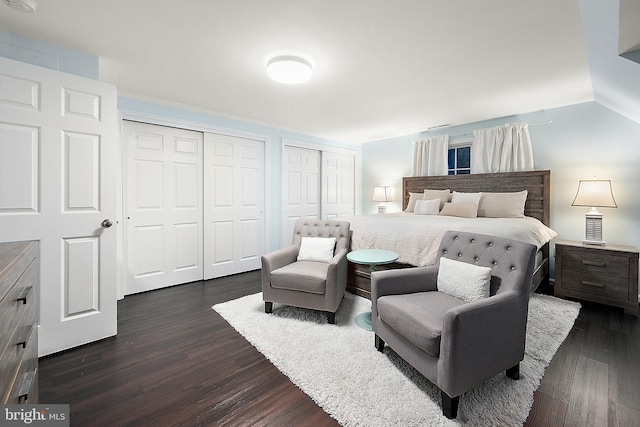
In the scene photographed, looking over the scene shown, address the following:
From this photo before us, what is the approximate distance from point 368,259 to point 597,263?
8.36 ft

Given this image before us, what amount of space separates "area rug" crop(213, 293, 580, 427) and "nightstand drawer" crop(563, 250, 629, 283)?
18.4 inches

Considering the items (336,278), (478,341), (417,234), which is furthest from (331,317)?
(478,341)

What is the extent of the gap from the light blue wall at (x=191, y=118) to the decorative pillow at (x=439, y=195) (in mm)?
1823

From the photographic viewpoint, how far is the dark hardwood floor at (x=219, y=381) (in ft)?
4.90

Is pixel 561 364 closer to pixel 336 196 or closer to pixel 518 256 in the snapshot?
pixel 518 256

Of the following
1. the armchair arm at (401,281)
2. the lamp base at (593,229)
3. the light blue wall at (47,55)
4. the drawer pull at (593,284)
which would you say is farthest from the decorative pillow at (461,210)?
the light blue wall at (47,55)

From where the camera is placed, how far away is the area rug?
4.90 ft

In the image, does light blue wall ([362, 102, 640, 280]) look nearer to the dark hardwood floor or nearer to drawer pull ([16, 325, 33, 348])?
the dark hardwood floor

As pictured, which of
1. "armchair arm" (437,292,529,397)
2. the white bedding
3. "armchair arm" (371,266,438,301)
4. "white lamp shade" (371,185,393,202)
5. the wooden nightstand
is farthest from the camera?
"white lamp shade" (371,185,393,202)

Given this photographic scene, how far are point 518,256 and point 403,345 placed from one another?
3.08 feet

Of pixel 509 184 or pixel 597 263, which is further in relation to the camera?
pixel 509 184

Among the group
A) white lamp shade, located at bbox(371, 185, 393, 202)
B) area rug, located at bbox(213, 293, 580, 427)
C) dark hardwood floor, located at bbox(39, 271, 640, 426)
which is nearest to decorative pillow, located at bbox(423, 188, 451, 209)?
white lamp shade, located at bbox(371, 185, 393, 202)

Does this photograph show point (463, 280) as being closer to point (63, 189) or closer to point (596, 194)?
point (596, 194)

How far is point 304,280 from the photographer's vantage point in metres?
2.56
